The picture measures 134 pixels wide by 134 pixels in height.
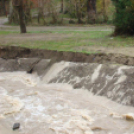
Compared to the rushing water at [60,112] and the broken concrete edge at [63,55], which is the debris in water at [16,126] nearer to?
the rushing water at [60,112]

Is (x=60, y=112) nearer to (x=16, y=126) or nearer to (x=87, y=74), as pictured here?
(x=16, y=126)

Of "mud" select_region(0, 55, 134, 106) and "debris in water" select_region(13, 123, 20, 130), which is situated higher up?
"mud" select_region(0, 55, 134, 106)

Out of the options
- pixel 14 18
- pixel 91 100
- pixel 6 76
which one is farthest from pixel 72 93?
pixel 14 18

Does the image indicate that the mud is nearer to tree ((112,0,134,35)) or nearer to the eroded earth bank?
the eroded earth bank

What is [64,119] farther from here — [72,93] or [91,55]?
[91,55]

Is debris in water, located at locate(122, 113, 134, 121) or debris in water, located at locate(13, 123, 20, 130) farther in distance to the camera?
debris in water, located at locate(122, 113, 134, 121)

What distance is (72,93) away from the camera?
7500 millimetres

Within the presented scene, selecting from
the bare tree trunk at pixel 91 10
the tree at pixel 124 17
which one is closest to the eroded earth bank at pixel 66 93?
the tree at pixel 124 17

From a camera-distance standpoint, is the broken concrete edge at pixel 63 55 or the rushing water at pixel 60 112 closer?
the rushing water at pixel 60 112

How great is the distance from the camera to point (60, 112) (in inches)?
248

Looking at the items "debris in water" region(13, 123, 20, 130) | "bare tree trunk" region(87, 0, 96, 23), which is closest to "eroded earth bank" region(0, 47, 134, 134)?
"debris in water" region(13, 123, 20, 130)

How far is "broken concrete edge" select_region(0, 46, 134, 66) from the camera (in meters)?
7.59

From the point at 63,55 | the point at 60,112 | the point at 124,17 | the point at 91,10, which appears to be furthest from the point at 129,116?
the point at 91,10

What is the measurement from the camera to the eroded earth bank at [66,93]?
18.6 ft
